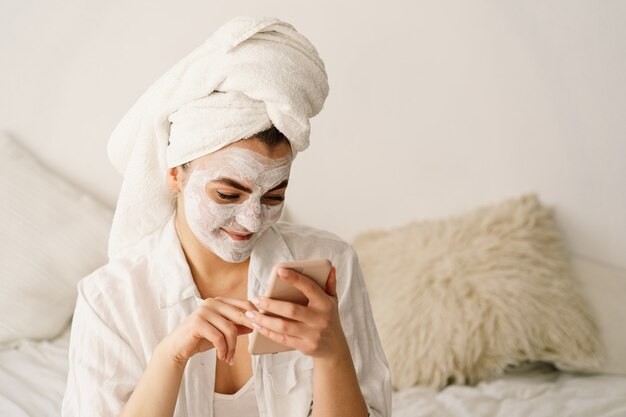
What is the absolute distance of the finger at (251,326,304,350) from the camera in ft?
4.01

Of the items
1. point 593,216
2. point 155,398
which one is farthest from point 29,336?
point 593,216

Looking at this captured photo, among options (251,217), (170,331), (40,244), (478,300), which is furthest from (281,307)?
(40,244)

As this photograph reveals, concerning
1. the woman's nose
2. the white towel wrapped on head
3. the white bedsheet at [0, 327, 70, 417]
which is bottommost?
the white bedsheet at [0, 327, 70, 417]

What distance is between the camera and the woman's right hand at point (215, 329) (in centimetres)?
123

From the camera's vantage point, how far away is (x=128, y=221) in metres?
1.55

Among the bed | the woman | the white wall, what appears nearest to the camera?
the woman

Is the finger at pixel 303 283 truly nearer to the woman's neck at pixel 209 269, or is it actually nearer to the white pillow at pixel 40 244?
the woman's neck at pixel 209 269

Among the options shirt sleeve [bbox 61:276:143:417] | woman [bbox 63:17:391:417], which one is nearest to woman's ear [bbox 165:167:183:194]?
woman [bbox 63:17:391:417]

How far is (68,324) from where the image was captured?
8.58ft

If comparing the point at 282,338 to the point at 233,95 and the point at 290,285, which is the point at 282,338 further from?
the point at 233,95

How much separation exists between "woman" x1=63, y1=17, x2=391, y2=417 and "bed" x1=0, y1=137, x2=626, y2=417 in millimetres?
714

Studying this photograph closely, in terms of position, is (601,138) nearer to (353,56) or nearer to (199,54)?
(353,56)

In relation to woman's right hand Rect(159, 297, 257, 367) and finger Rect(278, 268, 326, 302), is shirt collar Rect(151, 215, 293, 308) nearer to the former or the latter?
woman's right hand Rect(159, 297, 257, 367)

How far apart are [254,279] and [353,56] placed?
139 centimetres
